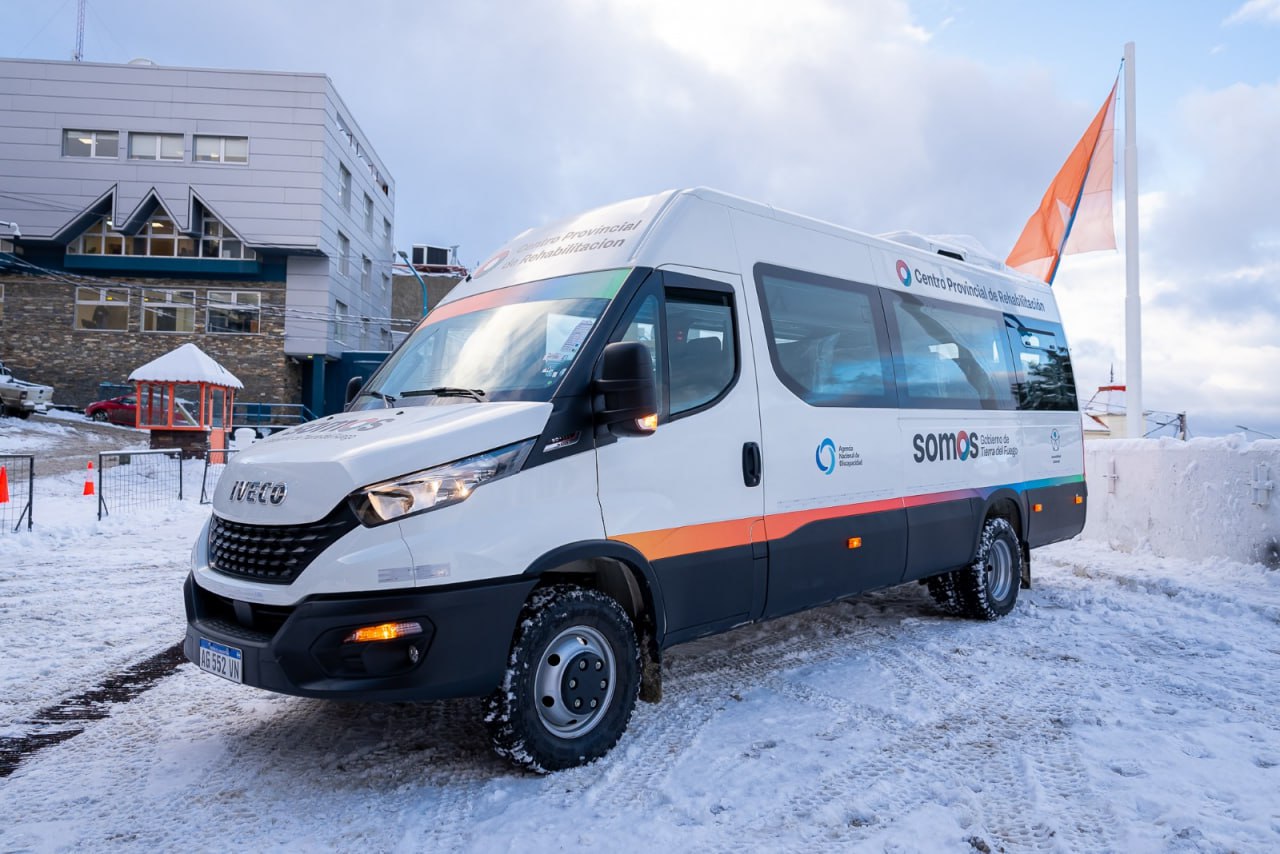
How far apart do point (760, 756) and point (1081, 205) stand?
43.9 ft

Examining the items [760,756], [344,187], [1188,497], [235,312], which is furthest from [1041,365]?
[344,187]

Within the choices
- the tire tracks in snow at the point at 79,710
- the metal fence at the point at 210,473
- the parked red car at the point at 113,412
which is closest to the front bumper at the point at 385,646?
the tire tracks in snow at the point at 79,710

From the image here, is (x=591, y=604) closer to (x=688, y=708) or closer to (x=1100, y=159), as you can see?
(x=688, y=708)

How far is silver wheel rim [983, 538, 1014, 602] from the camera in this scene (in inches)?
273

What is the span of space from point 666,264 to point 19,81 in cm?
4190

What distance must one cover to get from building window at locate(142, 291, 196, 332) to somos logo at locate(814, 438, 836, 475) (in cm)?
3646

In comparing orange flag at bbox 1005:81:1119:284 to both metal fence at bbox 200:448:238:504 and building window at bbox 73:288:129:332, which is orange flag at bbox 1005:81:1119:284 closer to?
metal fence at bbox 200:448:238:504

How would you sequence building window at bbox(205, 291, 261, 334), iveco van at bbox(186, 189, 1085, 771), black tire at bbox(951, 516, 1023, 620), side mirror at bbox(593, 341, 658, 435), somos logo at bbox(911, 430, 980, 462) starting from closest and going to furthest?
iveco van at bbox(186, 189, 1085, 771) → side mirror at bbox(593, 341, 658, 435) → somos logo at bbox(911, 430, 980, 462) → black tire at bbox(951, 516, 1023, 620) → building window at bbox(205, 291, 261, 334)

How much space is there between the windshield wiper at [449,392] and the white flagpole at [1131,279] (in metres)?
11.6

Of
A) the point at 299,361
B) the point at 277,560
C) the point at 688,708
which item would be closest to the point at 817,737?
the point at 688,708

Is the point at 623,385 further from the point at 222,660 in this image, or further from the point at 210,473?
the point at 210,473

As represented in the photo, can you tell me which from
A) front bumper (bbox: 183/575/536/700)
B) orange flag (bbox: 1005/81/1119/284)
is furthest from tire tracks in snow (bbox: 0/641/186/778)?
orange flag (bbox: 1005/81/1119/284)

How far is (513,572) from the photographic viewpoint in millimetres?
3625

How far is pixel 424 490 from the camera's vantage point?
3465 mm
